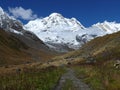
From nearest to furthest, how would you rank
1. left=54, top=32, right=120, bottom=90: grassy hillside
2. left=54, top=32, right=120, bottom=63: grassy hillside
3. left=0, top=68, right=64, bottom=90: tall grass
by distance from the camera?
left=0, top=68, right=64, bottom=90: tall grass, left=54, top=32, right=120, bottom=90: grassy hillside, left=54, top=32, right=120, bottom=63: grassy hillside

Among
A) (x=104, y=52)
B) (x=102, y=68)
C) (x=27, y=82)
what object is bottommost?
(x=27, y=82)

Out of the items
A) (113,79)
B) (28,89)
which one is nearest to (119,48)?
(113,79)

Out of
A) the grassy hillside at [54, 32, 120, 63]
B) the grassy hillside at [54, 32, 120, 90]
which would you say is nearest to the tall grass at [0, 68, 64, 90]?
the grassy hillside at [54, 32, 120, 90]

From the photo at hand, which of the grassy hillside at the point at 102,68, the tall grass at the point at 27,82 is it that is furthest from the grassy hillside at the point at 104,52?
the tall grass at the point at 27,82

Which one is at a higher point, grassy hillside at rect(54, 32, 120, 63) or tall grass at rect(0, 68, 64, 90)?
grassy hillside at rect(54, 32, 120, 63)

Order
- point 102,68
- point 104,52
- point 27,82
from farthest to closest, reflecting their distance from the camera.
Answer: point 104,52
point 102,68
point 27,82

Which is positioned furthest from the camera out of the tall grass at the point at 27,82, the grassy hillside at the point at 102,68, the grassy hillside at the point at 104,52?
the grassy hillside at the point at 104,52

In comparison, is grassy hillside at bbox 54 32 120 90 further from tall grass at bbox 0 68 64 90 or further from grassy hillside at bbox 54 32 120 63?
tall grass at bbox 0 68 64 90

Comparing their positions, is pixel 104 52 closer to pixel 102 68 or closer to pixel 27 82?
pixel 102 68

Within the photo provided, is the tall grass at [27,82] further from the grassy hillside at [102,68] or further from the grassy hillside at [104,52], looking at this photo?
the grassy hillside at [104,52]

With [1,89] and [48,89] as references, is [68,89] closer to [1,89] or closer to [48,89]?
[48,89]

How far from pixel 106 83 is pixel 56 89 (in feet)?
12.8

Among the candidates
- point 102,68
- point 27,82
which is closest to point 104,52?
point 102,68

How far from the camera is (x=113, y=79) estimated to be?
92.8 ft
